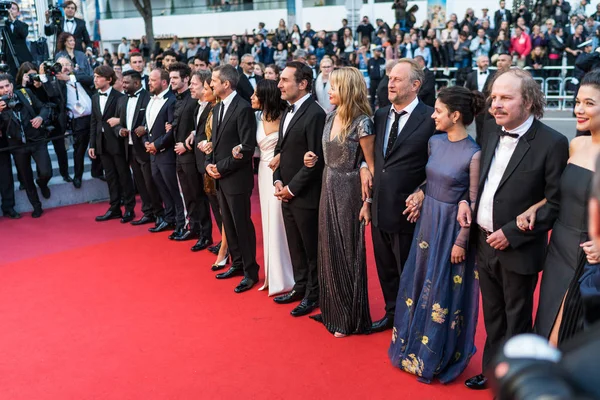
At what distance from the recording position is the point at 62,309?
172 inches

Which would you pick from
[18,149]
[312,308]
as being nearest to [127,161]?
[18,149]

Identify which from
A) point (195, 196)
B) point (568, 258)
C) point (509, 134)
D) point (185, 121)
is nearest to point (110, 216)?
point (195, 196)

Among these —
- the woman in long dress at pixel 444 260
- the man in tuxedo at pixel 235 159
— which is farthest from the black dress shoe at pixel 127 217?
the woman in long dress at pixel 444 260

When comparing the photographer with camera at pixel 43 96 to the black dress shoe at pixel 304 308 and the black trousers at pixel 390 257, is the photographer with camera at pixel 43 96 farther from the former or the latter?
the black trousers at pixel 390 257

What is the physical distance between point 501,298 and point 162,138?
3935mm

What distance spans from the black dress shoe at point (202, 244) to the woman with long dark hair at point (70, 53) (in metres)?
4.01

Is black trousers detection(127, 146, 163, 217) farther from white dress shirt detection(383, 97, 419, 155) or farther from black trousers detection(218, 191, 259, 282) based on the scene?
white dress shirt detection(383, 97, 419, 155)

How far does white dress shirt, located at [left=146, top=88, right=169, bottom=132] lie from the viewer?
233 inches

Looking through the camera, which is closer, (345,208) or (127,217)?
(345,208)

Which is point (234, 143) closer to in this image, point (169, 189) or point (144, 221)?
point (169, 189)

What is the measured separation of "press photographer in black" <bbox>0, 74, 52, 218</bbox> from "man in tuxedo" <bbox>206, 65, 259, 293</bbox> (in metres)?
3.33

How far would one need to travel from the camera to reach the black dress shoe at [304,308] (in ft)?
13.5

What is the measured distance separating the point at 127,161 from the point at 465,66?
804 cm

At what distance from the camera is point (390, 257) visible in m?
3.66
